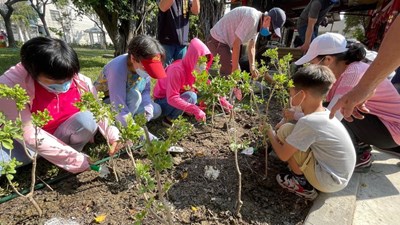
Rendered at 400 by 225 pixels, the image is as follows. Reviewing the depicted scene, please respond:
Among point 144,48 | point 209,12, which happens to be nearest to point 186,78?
point 144,48

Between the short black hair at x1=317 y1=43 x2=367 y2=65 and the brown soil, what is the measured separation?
1.03 metres

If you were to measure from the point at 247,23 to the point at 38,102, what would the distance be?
2320 millimetres

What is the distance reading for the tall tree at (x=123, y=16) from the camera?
21.7ft

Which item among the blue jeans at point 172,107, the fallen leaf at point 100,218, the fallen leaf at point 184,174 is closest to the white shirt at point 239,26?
the blue jeans at point 172,107

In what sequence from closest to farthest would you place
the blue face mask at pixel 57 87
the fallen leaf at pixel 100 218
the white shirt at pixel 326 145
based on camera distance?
the fallen leaf at pixel 100 218, the white shirt at pixel 326 145, the blue face mask at pixel 57 87

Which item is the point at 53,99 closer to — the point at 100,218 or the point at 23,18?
the point at 100,218

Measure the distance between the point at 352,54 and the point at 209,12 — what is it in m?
6.27

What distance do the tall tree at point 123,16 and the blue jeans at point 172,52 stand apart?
3846mm

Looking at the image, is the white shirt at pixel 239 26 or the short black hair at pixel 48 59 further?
the white shirt at pixel 239 26

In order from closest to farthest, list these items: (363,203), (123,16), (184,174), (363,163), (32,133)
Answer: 1. (32,133)
2. (363,203)
3. (184,174)
4. (363,163)
5. (123,16)

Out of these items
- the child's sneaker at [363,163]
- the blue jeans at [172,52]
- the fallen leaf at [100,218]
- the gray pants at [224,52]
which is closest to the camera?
the fallen leaf at [100,218]

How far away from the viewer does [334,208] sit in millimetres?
1778

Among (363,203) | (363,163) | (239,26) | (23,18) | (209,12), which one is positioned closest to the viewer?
(363,203)

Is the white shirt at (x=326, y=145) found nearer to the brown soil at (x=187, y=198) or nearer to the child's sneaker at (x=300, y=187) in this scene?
the child's sneaker at (x=300, y=187)
